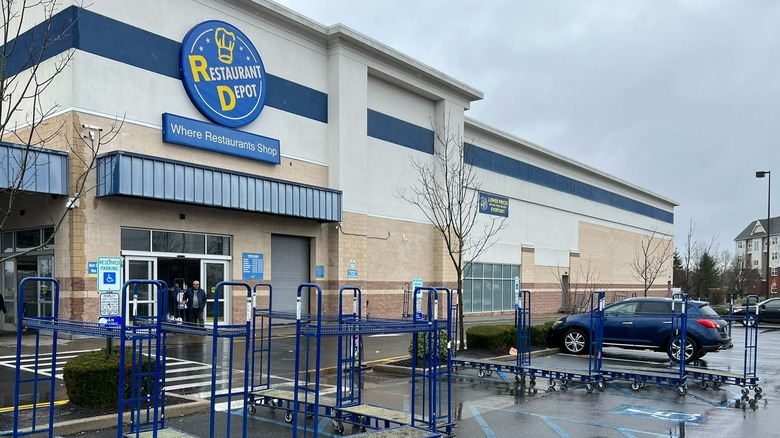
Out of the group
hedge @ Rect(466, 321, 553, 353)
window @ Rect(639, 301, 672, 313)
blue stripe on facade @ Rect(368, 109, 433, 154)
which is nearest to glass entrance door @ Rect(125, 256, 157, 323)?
hedge @ Rect(466, 321, 553, 353)

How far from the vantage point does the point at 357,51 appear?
2784cm

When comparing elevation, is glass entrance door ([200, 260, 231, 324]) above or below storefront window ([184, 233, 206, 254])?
below

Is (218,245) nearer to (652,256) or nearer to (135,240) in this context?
(135,240)

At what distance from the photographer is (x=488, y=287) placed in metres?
38.4

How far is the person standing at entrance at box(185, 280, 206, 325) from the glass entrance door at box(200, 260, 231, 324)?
72 cm

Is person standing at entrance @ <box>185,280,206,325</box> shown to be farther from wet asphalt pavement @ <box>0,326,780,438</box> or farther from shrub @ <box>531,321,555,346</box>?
shrub @ <box>531,321,555,346</box>

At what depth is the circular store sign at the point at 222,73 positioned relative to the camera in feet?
71.9

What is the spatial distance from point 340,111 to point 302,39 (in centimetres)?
318

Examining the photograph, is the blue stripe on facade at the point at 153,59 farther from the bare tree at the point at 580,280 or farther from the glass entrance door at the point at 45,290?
the bare tree at the point at 580,280

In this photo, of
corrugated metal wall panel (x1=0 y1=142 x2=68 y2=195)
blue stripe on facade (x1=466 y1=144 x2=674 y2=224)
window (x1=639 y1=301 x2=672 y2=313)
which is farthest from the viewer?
blue stripe on facade (x1=466 y1=144 x2=674 y2=224)

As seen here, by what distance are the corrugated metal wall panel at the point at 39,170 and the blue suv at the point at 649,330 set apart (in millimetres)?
14325

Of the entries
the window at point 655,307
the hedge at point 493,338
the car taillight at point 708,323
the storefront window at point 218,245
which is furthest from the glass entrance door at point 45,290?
the car taillight at point 708,323

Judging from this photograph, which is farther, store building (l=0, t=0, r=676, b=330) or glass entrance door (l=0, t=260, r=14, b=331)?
glass entrance door (l=0, t=260, r=14, b=331)

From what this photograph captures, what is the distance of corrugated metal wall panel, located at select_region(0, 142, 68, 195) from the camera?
1705 cm
